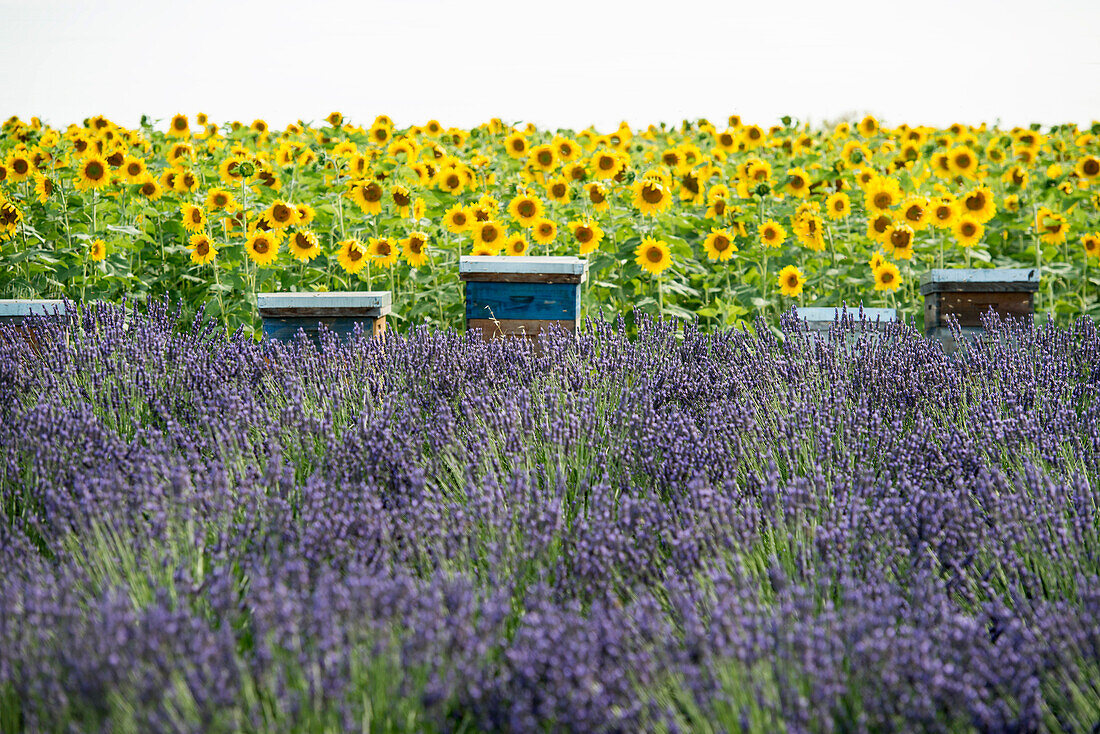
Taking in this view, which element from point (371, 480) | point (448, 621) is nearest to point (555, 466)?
point (371, 480)

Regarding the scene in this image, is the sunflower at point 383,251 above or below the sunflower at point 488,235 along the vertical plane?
below

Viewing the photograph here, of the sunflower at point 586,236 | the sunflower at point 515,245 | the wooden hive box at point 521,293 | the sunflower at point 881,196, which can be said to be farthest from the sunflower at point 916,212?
the sunflower at point 515,245

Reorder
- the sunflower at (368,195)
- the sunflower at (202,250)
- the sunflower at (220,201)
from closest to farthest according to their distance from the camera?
the sunflower at (202,250), the sunflower at (368,195), the sunflower at (220,201)

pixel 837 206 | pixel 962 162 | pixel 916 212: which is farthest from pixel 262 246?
pixel 962 162

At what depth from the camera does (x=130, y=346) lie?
397 cm

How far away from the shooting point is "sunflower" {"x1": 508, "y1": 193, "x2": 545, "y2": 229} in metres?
6.15

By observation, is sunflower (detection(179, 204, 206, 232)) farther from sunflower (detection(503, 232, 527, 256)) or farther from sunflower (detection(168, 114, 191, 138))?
sunflower (detection(168, 114, 191, 138))

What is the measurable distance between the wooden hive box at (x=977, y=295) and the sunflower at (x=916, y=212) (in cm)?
74

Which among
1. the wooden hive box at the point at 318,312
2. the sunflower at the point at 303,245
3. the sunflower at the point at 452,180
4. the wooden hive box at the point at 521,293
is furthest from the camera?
the sunflower at the point at 452,180

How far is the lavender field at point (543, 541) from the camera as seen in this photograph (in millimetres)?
1825

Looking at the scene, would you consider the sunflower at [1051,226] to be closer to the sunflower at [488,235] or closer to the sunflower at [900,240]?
the sunflower at [900,240]

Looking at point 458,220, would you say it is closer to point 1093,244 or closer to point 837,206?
point 837,206

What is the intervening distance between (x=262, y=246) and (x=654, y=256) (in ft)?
8.29

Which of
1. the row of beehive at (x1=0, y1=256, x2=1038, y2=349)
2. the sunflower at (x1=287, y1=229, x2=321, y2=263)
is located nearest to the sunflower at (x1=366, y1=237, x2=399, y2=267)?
the sunflower at (x1=287, y1=229, x2=321, y2=263)
